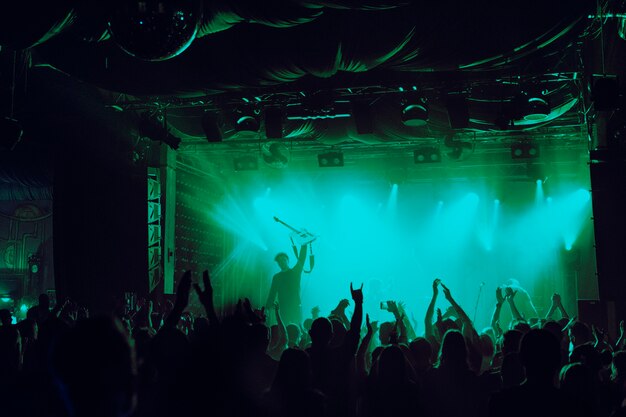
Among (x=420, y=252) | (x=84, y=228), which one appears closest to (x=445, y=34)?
(x=84, y=228)

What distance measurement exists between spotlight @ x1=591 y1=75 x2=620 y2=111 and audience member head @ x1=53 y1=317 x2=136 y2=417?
24.9ft

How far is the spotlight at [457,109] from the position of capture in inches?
393

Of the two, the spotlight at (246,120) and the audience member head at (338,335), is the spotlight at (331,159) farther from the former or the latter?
the audience member head at (338,335)

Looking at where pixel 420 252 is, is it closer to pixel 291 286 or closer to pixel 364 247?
pixel 364 247

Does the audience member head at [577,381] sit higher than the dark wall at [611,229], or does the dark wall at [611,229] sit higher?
the dark wall at [611,229]

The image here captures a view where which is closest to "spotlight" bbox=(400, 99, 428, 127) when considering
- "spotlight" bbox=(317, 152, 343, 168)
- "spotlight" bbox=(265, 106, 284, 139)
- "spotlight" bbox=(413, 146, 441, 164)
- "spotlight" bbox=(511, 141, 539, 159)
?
"spotlight" bbox=(265, 106, 284, 139)

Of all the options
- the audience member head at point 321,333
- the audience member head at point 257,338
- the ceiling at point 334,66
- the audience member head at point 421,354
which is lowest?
the audience member head at point 421,354

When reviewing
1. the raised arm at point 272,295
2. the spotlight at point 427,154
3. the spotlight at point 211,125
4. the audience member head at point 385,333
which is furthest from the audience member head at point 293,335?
the spotlight at point 427,154

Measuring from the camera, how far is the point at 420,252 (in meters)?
17.7

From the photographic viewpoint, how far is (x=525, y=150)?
39.4 feet

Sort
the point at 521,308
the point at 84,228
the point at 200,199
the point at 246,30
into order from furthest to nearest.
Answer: the point at 521,308, the point at 200,199, the point at 84,228, the point at 246,30

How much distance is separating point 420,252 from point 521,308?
10.5 ft

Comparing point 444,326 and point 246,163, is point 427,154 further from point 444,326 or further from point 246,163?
point 444,326

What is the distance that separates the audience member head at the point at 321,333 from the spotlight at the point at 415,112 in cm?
663
